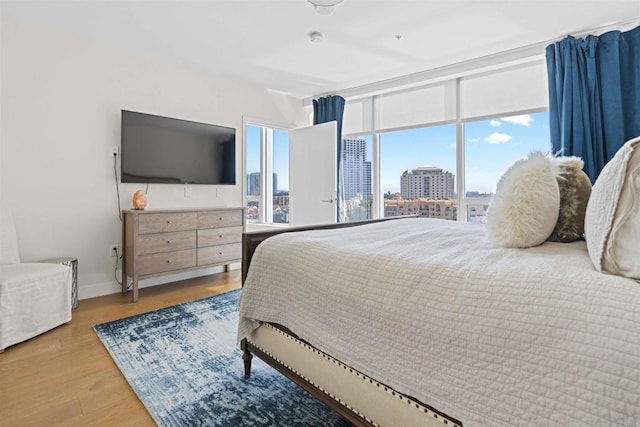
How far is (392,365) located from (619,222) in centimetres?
73

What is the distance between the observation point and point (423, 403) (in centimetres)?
97

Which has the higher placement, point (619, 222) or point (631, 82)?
point (631, 82)

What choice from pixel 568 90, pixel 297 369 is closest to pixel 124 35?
pixel 297 369

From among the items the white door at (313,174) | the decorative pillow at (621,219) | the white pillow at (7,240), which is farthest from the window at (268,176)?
the decorative pillow at (621,219)

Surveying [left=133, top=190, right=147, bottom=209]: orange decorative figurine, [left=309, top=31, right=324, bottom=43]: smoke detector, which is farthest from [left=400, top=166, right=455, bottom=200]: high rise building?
[left=133, top=190, right=147, bottom=209]: orange decorative figurine

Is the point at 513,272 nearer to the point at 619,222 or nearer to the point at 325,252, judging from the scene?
the point at 619,222

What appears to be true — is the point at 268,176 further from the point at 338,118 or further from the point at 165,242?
the point at 165,242

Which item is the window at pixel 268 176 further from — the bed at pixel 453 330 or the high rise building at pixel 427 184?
the bed at pixel 453 330

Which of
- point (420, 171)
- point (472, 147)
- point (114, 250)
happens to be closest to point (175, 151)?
point (114, 250)

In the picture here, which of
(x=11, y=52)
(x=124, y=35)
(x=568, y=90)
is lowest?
(x=568, y=90)

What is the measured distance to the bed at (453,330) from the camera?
701 millimetres

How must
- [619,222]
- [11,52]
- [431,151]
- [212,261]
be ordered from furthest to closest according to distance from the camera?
1. [431,151]
2. [212,261]
3. [11,52]
4. [619,222]

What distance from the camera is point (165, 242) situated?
3.34 meters

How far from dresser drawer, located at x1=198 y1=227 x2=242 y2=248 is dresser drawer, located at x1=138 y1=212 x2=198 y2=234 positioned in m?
0.16
